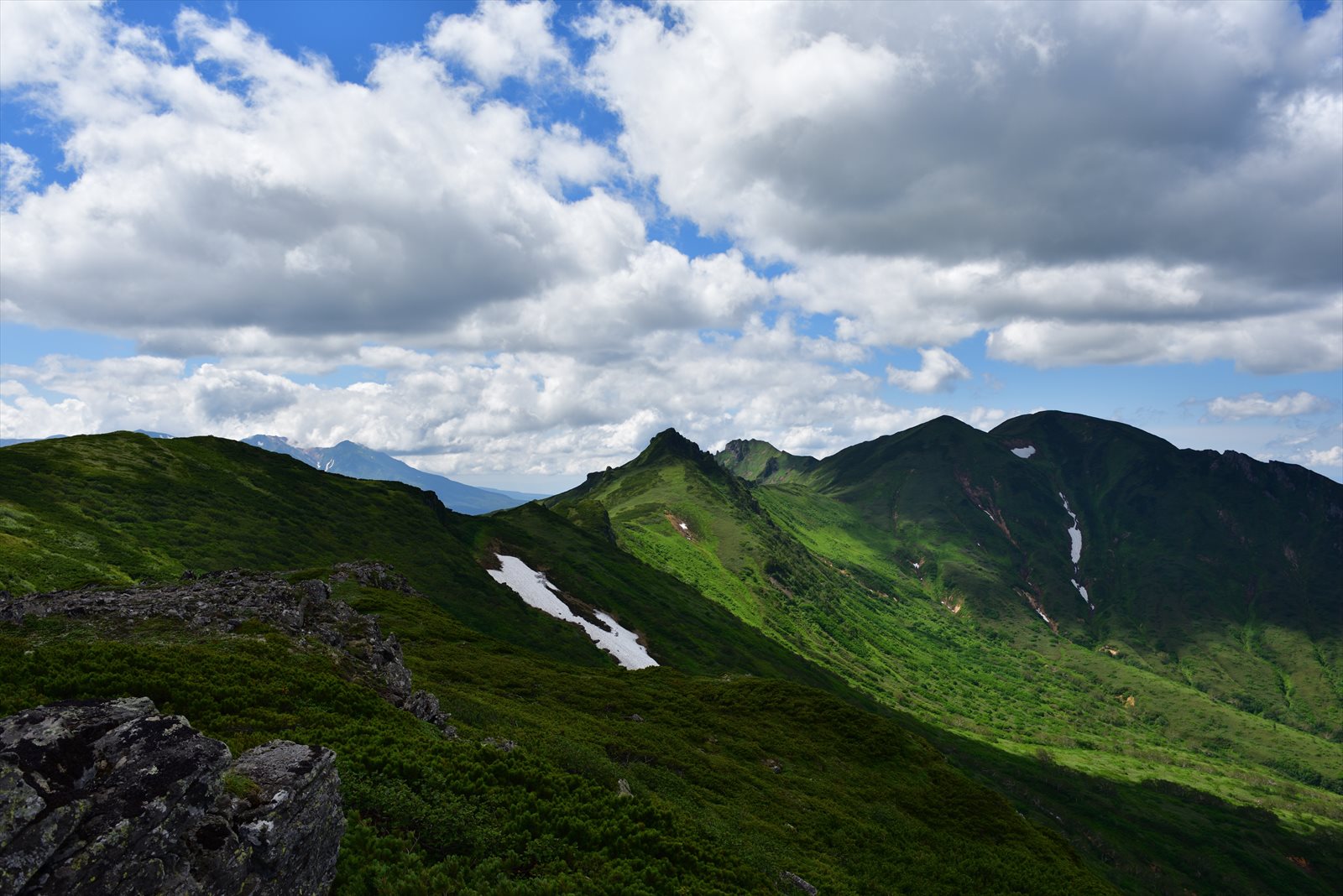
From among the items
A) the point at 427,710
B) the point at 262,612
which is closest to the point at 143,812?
the point at 427,710

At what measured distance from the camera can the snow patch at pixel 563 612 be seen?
12388cm

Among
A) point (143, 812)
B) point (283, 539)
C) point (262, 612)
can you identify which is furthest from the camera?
point (283, 539)

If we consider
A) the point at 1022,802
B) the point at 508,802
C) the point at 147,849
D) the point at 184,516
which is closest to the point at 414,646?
the point at 508,802

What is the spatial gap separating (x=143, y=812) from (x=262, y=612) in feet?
123

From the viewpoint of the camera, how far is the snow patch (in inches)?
4877

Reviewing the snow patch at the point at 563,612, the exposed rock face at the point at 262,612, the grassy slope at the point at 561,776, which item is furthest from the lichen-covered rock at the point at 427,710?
the snow patch at the point at 563,612

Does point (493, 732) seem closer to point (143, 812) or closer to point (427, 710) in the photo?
point (427, 710)

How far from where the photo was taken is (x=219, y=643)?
127 ft

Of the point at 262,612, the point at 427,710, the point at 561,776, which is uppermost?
the point at 262,612

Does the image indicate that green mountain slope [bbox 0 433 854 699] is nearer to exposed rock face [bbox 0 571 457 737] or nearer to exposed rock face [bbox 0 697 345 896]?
exposed rock face [bbox 0 571 457 737]

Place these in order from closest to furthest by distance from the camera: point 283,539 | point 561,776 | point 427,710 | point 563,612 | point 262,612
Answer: point 561,776 < point 427,710 < point 262,612 < point 283,539 < point 563,612

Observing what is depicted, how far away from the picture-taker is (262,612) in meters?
47.9

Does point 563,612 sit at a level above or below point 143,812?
below

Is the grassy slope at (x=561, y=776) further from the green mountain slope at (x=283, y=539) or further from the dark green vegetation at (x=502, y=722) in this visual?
the green mountain slope at (x=283, y=539)
